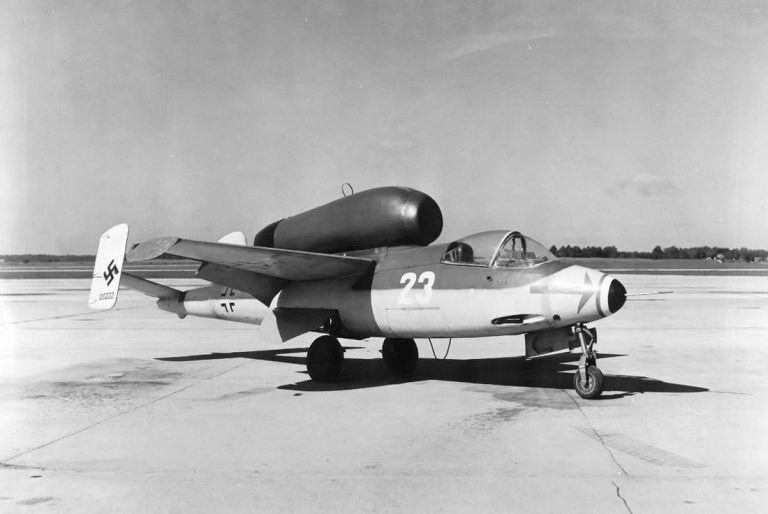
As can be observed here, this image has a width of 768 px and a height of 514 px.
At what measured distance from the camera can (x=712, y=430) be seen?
270 inches

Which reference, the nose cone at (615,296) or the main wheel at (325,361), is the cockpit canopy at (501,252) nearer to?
the nose cone at (615,296)

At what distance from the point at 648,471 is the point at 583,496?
95 centimetres

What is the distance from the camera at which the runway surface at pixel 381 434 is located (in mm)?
4906

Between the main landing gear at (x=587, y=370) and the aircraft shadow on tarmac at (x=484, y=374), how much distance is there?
0.34 meters

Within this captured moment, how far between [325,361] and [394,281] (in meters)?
1.74

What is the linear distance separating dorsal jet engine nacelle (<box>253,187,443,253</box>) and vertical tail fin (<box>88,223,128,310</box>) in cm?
322

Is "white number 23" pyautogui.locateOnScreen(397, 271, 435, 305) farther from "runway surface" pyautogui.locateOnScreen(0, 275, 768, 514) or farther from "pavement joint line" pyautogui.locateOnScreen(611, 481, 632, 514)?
"pavement joint line" pyautogui.locateOnScreen(611, 481, 632, 514)

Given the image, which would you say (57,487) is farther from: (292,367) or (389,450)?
(292,367)

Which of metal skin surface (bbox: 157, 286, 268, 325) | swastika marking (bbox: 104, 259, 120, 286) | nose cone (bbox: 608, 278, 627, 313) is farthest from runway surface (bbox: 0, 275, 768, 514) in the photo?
swastika marking (bbox: 104, 259, 120, 286)

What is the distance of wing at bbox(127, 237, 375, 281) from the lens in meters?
8.91

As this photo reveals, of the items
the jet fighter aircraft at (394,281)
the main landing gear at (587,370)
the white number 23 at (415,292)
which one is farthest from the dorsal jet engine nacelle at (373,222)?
the main landing gear at (587,370)

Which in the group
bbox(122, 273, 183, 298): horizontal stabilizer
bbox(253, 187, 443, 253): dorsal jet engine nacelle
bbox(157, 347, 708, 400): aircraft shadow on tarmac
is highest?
bbox(253, 187, 443, 253): dorsal jet engine nacelle

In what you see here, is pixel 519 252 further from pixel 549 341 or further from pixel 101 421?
pixel 101 421

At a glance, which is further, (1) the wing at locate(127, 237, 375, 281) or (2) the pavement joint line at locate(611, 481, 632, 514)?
(1) the wing at locate(127, 237, 375, 281)
